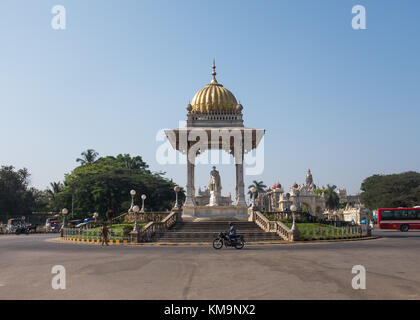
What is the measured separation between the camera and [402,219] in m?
49.8

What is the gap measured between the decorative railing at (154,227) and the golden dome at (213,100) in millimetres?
10147

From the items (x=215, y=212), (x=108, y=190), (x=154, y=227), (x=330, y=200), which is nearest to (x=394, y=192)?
(x=330, y=200)

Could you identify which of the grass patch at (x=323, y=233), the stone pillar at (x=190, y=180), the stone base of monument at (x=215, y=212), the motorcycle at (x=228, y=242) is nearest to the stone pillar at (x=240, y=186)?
the stone base of monument at (x=215, y=212)

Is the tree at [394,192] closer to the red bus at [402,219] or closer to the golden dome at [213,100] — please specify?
the red bus at [402,219]

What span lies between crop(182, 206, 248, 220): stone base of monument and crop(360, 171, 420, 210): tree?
193ft

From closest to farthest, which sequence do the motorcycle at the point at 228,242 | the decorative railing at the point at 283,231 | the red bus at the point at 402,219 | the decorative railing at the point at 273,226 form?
the motorcycle at the point at 228,242
the decorative railing at the point at 283,231
the decorative railing at the point at 273,226
the red bus at the point at 402,219

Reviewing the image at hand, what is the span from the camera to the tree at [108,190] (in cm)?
6031

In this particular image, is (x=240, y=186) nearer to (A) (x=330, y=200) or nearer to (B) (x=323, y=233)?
(B) (x=323, y=233)

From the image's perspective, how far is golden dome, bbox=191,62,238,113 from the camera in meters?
39.1

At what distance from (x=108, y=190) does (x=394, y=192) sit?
5853cm

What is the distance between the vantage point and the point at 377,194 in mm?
89562
